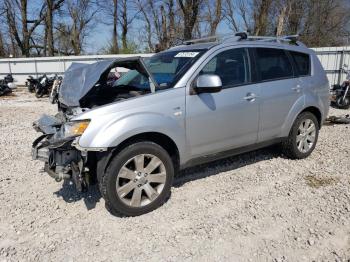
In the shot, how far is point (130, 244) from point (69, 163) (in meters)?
1.05

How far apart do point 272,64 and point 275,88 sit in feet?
1.19

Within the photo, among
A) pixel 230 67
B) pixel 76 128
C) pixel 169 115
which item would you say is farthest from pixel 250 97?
pixel 76 128

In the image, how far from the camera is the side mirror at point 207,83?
3.66 metres

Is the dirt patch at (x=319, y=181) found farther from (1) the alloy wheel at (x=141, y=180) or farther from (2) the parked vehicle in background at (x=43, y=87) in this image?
(2) the parked vehicle in background at (x=43, y=87)

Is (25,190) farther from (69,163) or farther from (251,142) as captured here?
(251,142)

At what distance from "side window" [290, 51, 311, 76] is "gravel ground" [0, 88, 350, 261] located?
4.50 feet

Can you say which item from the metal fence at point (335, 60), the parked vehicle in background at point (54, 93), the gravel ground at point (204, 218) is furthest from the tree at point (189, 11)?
the gravel ground at point (204, 218)

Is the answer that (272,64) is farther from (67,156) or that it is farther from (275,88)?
(67,156)

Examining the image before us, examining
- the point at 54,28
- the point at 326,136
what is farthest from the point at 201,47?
the point at 54,28

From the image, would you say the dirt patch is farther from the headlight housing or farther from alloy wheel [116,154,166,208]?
the headlight housing

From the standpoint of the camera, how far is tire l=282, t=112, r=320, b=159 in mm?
5044

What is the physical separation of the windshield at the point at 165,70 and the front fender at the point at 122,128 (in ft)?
1.48

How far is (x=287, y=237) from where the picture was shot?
322cm

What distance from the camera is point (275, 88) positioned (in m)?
4.62
